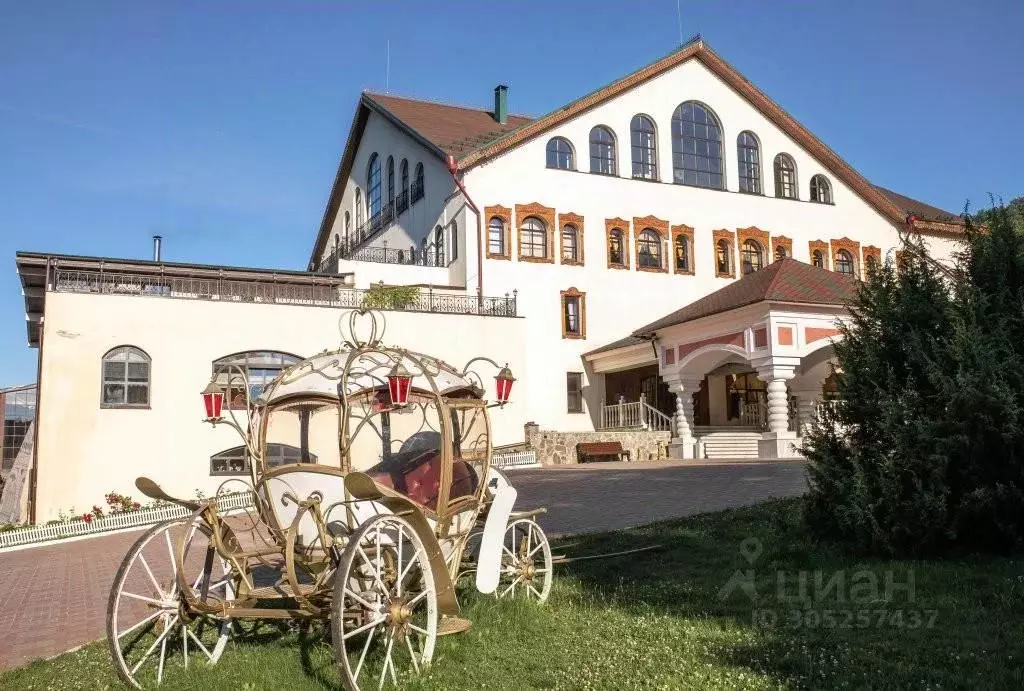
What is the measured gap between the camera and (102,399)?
20891mm

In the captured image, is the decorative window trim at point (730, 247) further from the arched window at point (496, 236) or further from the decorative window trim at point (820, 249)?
the arched window at point (496, 236)

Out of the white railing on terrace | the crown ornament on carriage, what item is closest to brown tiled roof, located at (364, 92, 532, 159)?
the white railing on terrace

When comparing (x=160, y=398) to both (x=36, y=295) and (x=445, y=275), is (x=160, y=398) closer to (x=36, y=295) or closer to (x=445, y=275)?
(x=36, y=295)

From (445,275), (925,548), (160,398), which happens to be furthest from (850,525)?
(445,275)

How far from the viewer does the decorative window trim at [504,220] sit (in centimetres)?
2897

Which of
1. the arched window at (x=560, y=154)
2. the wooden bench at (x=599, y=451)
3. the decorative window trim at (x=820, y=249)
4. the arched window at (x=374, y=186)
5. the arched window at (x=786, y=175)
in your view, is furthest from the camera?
the arched window at (x=374, y=186)

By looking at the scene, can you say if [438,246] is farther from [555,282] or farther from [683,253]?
[683,253]

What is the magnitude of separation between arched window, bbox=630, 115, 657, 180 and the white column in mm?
11265

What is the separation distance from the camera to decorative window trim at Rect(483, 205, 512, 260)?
2897 centimetres

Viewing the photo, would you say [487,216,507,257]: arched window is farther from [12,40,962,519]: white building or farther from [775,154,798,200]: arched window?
[775,154,798,200]: arched window

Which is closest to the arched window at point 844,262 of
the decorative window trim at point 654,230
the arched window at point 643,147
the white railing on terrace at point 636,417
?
the decorative window trim at point 654,230

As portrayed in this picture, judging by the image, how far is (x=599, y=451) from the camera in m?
25.5

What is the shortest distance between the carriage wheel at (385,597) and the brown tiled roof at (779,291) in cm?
1830

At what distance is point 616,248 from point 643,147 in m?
3.99
